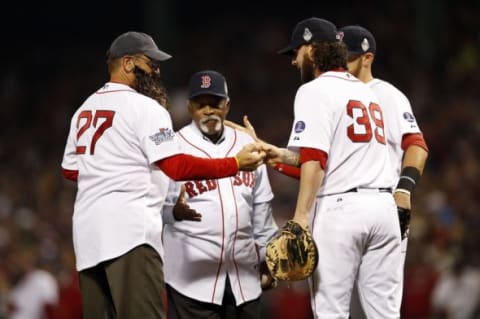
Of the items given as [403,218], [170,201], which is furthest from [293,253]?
[170,201]

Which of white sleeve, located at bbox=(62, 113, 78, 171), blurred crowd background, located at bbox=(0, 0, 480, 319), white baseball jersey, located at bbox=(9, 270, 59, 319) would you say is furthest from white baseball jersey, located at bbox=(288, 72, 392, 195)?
white baseball jersey, located at bbox=(9, 270, 59, 319)

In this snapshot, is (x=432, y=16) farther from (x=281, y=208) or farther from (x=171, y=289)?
(x=171, y=289)

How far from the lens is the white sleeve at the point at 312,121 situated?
5.55 meters

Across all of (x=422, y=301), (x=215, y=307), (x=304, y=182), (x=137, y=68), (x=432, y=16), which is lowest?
(x=422, y=301)

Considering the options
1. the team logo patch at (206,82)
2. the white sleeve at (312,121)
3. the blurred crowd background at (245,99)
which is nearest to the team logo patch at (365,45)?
the white sleeve at (312,121)

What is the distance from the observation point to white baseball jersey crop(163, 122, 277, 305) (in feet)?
20.5

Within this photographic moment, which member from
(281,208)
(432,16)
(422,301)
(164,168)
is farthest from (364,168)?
(432,16)

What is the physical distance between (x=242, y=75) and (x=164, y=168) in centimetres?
1188

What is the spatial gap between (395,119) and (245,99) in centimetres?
1061

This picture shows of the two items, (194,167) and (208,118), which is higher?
(208,118)

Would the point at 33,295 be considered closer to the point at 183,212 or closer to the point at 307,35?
the point at 183,212

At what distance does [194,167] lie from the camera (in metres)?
5.60

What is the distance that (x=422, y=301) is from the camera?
10727mm

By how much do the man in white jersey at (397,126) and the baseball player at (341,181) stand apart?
359 mm
